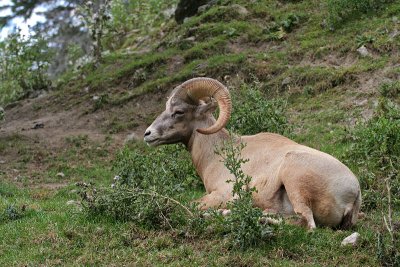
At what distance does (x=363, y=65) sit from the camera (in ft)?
58.3

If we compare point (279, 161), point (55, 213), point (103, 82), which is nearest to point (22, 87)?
point (103, 82)

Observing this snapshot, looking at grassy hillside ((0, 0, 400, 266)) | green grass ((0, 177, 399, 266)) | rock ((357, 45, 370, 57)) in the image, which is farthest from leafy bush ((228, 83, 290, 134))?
→ rock ((357, 45, 370, 57))

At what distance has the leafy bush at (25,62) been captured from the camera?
24953 mm

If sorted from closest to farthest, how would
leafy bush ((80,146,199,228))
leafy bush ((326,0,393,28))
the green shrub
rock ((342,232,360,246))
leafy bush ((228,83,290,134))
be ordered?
1. rock ((342,232,360,246))
2. leafy bush ((80,146,199,228))
3. leafy bush ((228,83,290,134))
4. the green shrub
5. leafy bush ((326,0,393,28))

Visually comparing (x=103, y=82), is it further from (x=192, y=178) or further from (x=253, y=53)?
(x=192, y=178)

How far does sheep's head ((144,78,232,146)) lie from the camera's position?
36.0 feet

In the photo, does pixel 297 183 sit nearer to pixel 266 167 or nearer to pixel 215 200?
pixel 266 167

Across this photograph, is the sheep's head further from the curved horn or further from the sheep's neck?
the sheep's neck

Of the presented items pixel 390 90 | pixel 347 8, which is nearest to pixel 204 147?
pixel 390 90

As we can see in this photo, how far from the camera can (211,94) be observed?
35.4ft

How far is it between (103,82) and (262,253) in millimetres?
16072

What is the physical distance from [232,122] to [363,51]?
22.5ft

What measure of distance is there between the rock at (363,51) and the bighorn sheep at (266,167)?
8.42m

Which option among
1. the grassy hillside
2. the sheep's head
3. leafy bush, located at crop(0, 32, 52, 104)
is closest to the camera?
the grassy hillside
